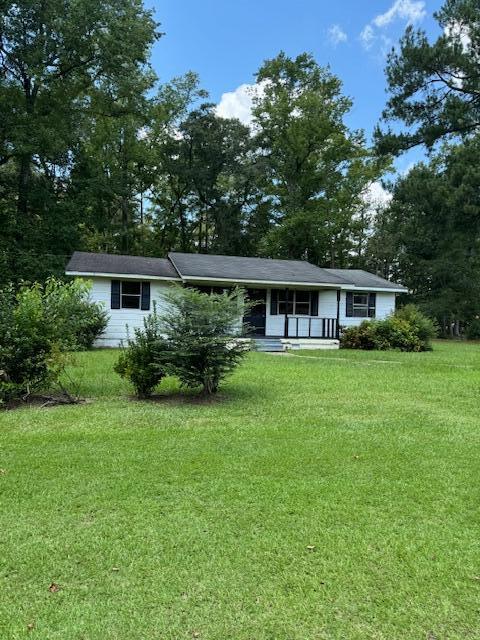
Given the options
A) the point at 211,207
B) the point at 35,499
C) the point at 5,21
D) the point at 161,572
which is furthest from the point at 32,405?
the point at 211,207

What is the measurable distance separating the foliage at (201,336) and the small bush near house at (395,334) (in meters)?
11.0

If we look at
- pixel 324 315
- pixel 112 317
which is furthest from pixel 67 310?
pixel 324 315

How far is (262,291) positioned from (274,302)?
684 millimetres

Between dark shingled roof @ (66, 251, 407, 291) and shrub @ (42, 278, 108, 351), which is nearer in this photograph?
shrub @ (42, 278, 108, 351)

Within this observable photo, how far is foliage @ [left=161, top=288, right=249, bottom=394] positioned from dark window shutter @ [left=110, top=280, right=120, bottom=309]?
9.84m

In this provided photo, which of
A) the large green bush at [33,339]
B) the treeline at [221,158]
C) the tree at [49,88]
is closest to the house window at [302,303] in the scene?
the treeline at [221,158]

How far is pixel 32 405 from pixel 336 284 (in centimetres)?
1402

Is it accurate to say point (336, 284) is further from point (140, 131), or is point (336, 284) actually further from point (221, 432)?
point (140, 131)

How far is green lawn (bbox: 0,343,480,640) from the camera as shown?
92.7 inches

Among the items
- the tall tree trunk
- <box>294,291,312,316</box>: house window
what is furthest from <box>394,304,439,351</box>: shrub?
the tall tree trunk

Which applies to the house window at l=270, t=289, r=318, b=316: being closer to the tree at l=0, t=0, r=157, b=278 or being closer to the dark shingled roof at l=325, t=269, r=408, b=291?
the dark shingled roof at l=325, t=269, r=408, b=291

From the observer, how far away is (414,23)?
14.7 m

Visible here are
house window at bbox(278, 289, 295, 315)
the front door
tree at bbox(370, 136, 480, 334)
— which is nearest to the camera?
tree at bbox(370, 136, 480, 334)

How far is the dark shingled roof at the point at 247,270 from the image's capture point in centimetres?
1798
